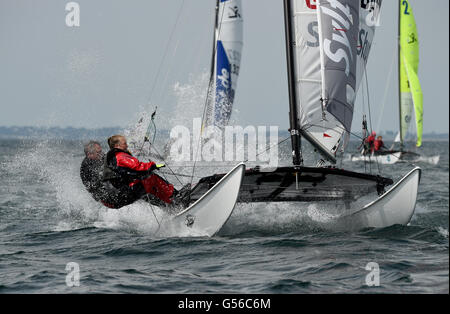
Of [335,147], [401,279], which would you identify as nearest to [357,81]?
[335,147]

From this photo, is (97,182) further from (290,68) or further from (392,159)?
(392,159)

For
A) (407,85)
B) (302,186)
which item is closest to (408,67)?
(407,85)

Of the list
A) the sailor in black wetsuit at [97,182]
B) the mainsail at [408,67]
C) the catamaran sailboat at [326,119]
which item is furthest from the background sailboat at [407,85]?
the sailor in black wetsuit at [97,182]

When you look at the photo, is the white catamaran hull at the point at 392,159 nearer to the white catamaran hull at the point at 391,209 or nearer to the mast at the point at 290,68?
the mast at the point at 290,68

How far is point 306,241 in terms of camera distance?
18.2ft

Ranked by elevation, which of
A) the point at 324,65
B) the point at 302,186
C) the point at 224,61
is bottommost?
the point at 302,186

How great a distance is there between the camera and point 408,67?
1942 centimetres

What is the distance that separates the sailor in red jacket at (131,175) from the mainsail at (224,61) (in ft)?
13.3

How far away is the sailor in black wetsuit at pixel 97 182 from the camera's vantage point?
238 inches

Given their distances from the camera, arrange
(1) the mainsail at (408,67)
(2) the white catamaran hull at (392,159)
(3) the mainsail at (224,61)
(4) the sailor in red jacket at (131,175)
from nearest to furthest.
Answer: (4) the sailor in red jacket at (131,175) < (3) the mainsail at (224,61) < (1) the mainsail at (408,67) < (2) the white catamaran hull at (392,159)

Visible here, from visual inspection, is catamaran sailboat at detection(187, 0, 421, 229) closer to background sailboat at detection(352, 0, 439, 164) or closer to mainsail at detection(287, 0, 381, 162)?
mainsail at detection(287, 0, 381, 162)

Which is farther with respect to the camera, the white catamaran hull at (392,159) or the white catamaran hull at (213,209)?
the white catamaran hull at (392,159)

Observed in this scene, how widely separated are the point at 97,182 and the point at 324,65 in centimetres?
265

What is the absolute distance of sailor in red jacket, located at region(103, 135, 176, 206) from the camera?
5742 mm
